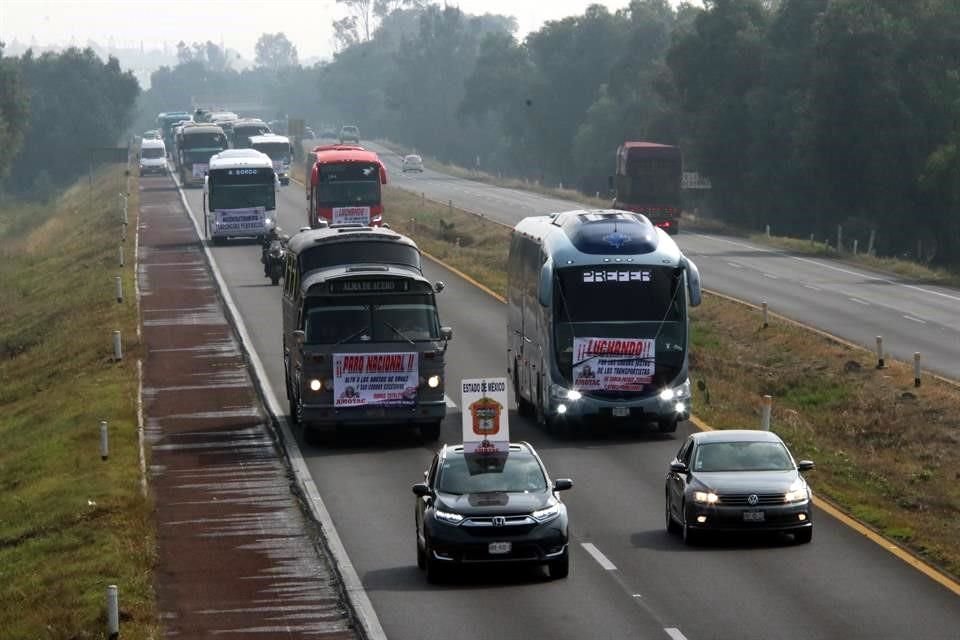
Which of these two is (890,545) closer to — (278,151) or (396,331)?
(396,331)

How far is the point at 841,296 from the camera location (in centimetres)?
6172

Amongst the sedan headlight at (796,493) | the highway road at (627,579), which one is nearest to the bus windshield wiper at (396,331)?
the highway road at (627,579)

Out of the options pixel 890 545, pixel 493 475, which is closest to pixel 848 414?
pixel 890 545

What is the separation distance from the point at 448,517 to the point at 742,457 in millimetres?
4777

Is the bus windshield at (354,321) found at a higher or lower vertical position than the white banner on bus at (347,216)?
higher

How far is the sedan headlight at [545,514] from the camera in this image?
22.1 metres

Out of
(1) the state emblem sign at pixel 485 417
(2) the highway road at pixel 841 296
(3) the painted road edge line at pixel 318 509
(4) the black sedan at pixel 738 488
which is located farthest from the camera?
(2) the highway road at pixel 841 296

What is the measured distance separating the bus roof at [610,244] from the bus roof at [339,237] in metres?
4.06

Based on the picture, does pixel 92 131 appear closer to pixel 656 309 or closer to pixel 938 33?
pixel 938 33

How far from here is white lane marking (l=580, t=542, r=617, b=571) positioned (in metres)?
23.8

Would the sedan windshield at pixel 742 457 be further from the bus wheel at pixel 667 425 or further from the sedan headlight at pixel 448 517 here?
the bus wheel at pixel 667 425

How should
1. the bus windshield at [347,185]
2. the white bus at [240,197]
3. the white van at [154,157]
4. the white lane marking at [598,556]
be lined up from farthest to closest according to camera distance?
the white van at [154,157], the bus windshield at [347,185], the white bus at [240,197], the white lane marking at [598,556]

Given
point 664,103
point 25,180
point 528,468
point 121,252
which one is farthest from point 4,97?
point 528,468

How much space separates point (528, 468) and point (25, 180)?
170062 millimetres
